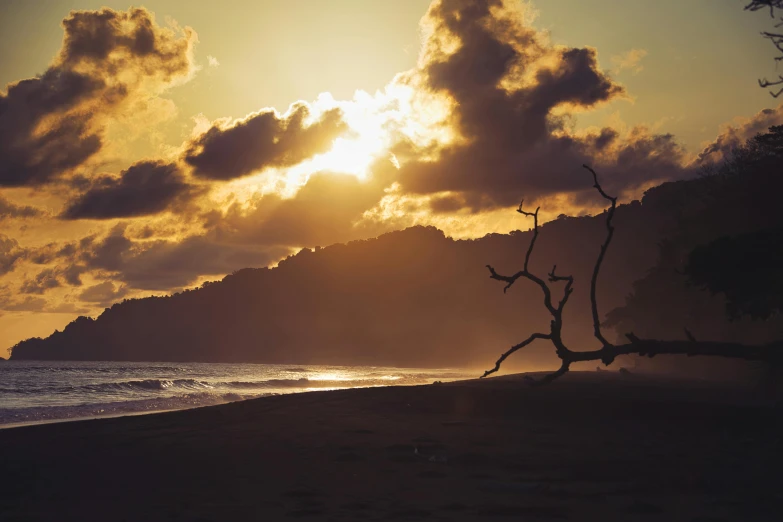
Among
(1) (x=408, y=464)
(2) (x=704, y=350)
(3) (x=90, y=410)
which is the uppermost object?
(2) (x=704, y=350)

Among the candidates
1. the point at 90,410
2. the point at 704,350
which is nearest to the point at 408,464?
the point at 704,350

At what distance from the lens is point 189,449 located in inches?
569

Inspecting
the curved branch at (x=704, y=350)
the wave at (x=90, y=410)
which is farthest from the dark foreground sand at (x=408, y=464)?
the wave at (x=90, y=410)

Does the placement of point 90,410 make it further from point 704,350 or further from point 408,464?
point 704,350

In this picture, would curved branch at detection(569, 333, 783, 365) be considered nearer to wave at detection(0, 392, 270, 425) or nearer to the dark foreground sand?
the dark foreground sand

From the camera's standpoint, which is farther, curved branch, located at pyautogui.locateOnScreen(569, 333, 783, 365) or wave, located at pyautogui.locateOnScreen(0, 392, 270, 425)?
wave, located at pyautogui.locateOnScreen(0, 392, 270, 425)

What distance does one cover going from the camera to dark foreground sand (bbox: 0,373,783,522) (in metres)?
9.56

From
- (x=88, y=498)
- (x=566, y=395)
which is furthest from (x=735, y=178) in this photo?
(x=88, y=498)

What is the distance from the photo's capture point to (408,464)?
1257 centimetres

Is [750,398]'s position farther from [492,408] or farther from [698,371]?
[698,371]

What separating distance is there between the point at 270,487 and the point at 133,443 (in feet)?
21.2

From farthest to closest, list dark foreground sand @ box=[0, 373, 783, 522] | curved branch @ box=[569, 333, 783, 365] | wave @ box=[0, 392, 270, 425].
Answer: wave @ box=[0, 392, 270, 425], curved branch @ box=[569, 333, 783, 365], dark foreground sand @ box=[0, 373, 783, 522]

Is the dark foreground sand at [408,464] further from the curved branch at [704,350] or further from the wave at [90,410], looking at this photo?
the wave at [90,410]

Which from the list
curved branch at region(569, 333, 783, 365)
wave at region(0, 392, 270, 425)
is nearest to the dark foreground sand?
curved branch at region(569, 333, 783, 365)
